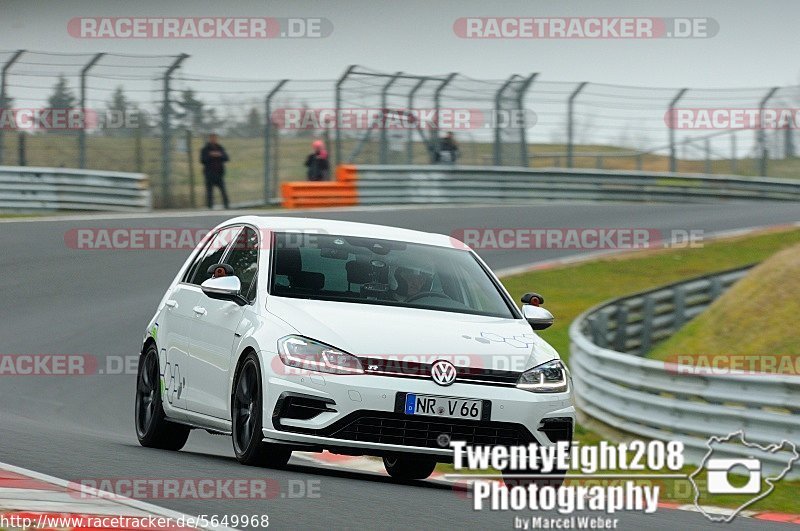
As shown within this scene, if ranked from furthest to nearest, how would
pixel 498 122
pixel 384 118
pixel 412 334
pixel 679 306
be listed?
pixel 498 122 < pixel 384 118 < pixel 679 306 < pixel 412 334

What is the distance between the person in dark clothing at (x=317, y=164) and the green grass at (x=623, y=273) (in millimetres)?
6800

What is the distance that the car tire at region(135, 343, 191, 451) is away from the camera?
9.47 meters

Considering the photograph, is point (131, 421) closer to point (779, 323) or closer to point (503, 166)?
point (779, 323)

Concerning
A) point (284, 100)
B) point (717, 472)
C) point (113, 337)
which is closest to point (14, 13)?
point (284, 100)

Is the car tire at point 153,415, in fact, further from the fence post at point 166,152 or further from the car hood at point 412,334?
the fence post at point 166,152

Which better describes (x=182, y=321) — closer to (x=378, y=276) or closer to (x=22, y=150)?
(x=378, y=276)

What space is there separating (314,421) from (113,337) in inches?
362

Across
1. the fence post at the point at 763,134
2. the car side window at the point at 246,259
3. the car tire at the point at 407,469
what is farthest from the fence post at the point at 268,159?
the car tire at the point at 407,469

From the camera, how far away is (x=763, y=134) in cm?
3167

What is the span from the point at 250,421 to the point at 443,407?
1047 millimetres

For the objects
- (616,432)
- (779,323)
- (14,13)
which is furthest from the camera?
(14,13)

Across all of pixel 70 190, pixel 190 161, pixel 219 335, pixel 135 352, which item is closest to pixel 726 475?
pixel 219 335

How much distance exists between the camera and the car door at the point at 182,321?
355 inches

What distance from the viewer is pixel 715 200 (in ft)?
107
